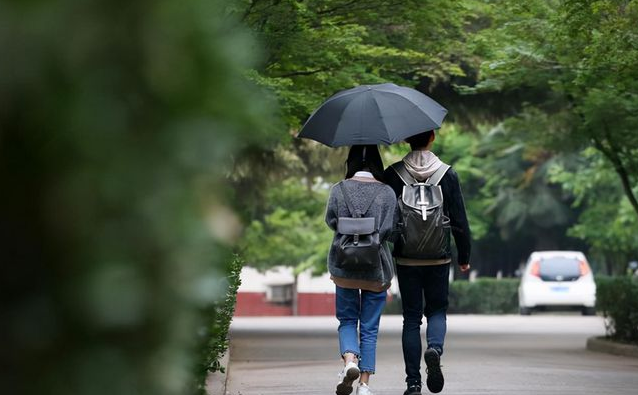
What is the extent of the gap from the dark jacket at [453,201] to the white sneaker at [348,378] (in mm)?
1085

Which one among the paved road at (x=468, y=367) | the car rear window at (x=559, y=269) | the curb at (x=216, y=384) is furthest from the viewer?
the car rear window at (x=559, y=269)

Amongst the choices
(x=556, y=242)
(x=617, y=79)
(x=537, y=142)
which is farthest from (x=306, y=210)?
(x=617, y=79)

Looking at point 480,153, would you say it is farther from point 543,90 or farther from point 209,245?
point 209,245

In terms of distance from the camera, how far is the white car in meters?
37.1

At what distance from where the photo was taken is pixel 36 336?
1.85m

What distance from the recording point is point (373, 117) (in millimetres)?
9250

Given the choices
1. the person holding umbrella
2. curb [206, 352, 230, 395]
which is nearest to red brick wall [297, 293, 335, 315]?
curb [206, 352, 230, 395]

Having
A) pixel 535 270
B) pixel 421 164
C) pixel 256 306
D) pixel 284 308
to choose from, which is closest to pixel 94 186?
pixel 421 164

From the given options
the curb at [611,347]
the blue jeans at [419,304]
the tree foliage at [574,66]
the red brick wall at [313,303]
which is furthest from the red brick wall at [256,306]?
the blue jeans at [419,304]

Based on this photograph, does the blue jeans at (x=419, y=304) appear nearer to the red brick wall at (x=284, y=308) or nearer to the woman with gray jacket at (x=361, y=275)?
the woman with gray jacket at (x=361, y=275)

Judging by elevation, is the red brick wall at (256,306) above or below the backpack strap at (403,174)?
above

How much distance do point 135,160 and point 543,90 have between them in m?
18.6

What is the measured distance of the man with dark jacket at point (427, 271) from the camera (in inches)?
351

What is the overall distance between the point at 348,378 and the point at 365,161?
4.64 feet
